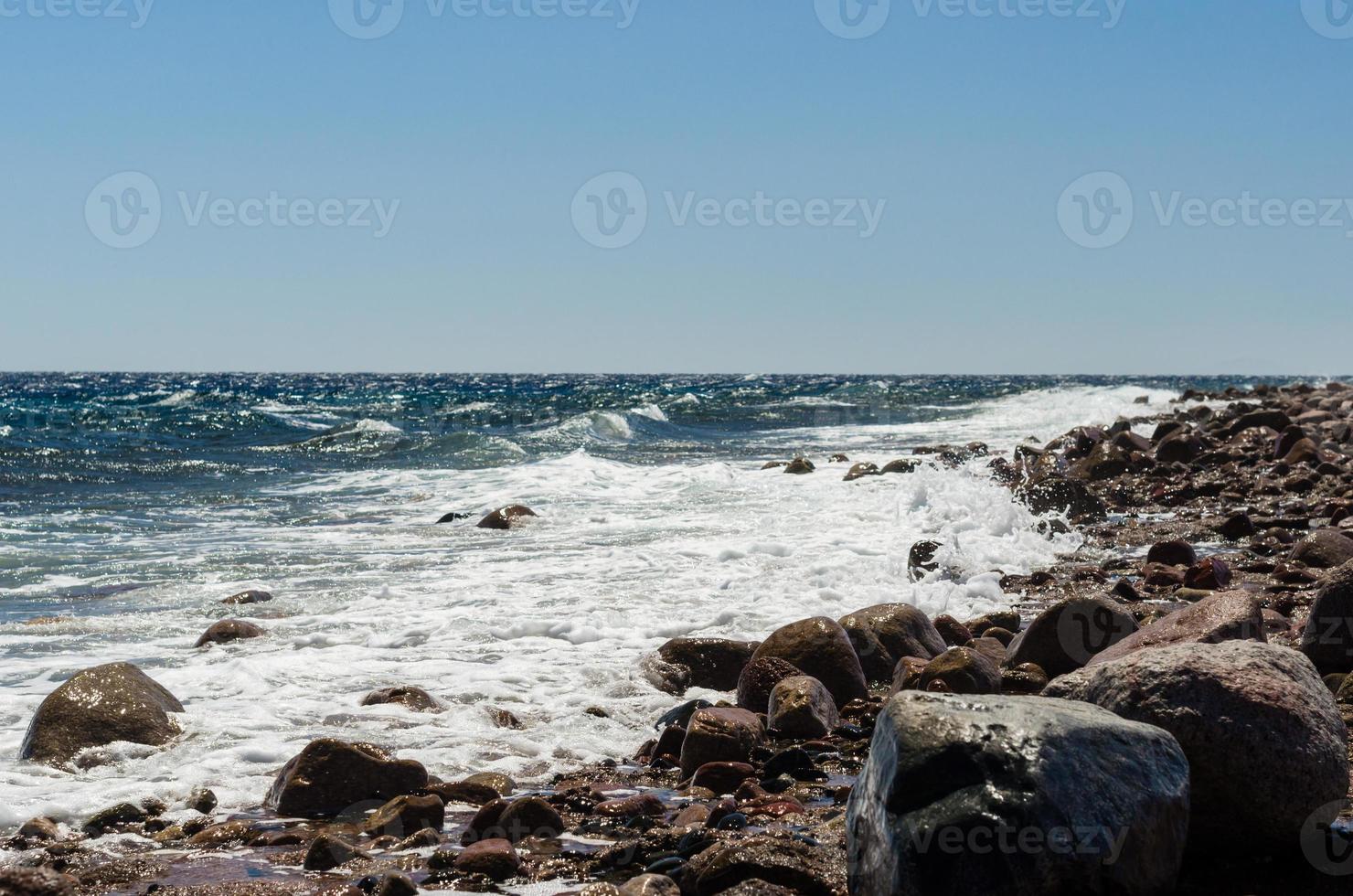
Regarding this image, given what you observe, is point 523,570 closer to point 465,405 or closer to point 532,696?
point 532,696

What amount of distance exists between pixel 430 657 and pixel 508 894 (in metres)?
3.19

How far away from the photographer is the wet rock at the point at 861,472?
16.4 m

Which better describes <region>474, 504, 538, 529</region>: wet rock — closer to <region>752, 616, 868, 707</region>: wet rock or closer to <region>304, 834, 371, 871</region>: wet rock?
<region>752, 616, 868, 707</region>: wet rock

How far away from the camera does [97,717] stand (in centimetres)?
491

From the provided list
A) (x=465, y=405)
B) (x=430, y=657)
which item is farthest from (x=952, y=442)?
(x=465, y=405)

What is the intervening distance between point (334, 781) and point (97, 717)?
1.37 m

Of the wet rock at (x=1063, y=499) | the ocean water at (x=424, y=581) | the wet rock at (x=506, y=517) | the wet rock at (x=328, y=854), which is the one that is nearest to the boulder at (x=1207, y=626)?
the ocean water at (x=424, y=581)

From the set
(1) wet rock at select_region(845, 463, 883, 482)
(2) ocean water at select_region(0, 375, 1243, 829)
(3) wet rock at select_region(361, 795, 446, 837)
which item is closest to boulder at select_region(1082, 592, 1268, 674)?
(2) ocean water at select_region(0, 375, 1243, 829)

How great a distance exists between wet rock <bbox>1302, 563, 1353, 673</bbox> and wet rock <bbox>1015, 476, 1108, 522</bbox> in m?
5.73

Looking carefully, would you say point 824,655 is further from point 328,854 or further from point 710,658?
point 328,854

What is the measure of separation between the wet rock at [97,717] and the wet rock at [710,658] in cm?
257

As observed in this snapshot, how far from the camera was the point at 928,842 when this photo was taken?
2.80m

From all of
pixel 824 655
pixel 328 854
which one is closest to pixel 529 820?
pixel 328 854

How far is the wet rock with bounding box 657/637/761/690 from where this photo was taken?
6.06 metres
